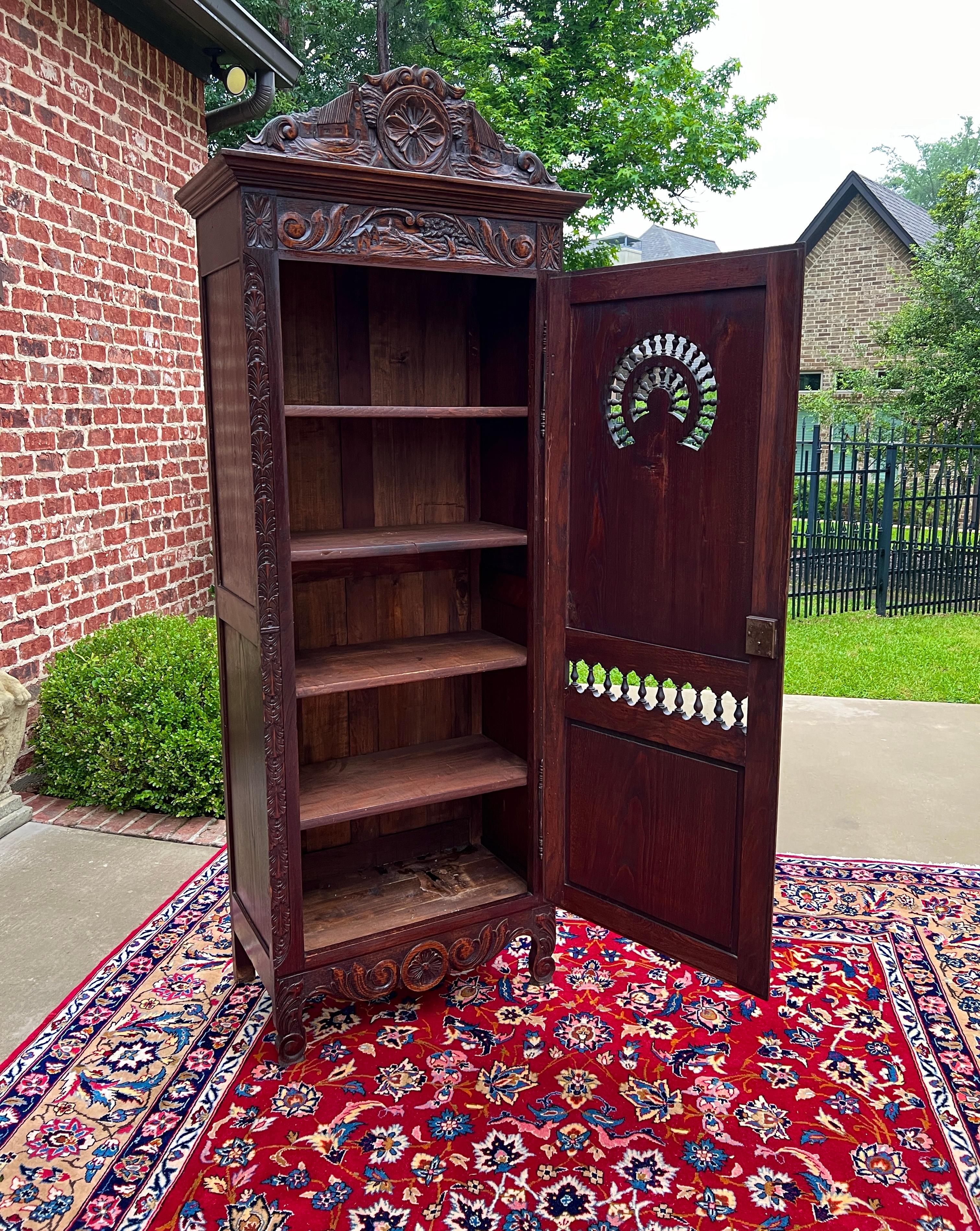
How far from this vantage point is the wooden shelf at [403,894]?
2.67m

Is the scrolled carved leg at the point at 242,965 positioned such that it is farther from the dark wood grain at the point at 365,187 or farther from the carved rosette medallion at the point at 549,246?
the carved rosette medallion at the point at 549,246

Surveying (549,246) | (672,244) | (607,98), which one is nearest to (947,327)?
(607,98)

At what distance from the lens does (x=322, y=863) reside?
308 cm

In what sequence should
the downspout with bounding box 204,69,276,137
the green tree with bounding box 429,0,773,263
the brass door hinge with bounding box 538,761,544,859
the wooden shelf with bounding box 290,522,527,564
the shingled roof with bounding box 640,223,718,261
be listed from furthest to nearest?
the shingled roof with bounding box 640,223,718,261, the green tree with bounding box 429,0,773,263, the downspout with bounding box 204,69,276,137, the brass door hinge with bounding box 538,761,544,859, the wooden shelf with bounding box 290,522,527,564

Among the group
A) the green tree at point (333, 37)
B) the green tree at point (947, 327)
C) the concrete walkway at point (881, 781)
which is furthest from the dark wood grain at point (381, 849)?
the green tree at point (333, 37)

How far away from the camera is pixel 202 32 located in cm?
519

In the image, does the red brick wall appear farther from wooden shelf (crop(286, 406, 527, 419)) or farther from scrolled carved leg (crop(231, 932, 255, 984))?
wooden shelf (crop(286, 406, 527, 419))

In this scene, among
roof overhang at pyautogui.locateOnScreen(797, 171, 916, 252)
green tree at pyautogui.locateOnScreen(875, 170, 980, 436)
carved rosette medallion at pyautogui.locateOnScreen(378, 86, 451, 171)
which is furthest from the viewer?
roof overhang at pyautogui.locateOnScreen(797, 171, 916, 252)

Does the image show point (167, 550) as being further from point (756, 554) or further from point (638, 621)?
point (756, 554)

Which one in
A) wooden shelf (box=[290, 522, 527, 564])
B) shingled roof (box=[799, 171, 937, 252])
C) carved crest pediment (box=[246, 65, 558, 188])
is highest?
shingled roof (box=[799, 171, 937, 252])

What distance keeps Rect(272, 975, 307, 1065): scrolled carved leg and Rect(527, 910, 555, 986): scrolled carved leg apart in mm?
747

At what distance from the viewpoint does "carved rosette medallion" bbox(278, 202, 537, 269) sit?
2.20 meters

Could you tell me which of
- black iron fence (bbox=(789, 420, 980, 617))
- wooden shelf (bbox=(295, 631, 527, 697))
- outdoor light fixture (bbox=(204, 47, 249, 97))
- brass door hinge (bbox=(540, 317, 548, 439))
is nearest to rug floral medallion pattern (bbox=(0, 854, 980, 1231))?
wooden shelf (bbox=(295, 631, 527, 697))

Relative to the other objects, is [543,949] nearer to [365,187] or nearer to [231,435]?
[231,435]
